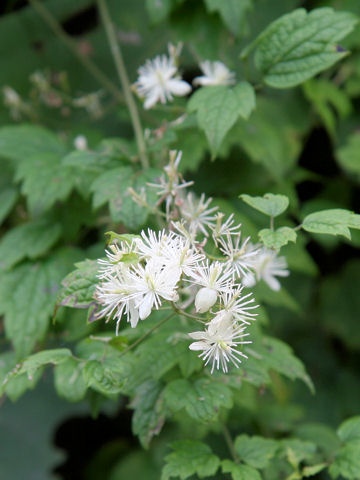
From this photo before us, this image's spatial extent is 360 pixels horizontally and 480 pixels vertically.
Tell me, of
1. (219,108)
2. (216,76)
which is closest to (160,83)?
(216,76)

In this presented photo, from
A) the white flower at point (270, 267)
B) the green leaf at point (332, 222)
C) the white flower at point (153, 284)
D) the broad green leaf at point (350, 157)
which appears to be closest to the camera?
the white flower at point (153, 284)

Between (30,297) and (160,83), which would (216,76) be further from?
(30,297)

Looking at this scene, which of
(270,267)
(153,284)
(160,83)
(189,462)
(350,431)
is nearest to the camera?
(153,284)

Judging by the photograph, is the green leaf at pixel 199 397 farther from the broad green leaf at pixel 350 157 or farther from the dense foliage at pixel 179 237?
the broad green leaf at pixel 350 157

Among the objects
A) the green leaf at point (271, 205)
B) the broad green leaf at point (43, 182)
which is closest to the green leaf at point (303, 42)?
the green leaf at point (271, 205)

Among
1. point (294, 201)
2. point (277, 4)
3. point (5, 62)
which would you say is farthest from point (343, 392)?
point (5, 62)

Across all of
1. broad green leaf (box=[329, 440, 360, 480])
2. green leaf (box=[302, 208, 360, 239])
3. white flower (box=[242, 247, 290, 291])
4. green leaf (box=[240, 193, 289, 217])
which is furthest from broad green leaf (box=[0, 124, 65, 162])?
broad green leaf (box=[329, 440, 360, 480])

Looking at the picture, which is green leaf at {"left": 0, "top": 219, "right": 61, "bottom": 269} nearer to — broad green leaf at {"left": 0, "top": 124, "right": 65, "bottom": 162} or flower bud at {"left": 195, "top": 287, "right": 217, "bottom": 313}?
broad green leaf at {"left": 0, "top": 124, "right": 65, "bottom": 162}
